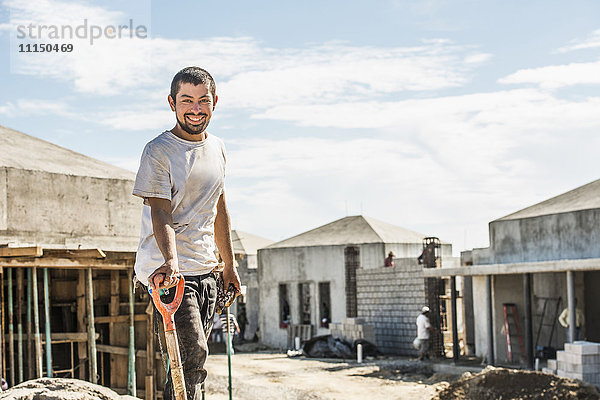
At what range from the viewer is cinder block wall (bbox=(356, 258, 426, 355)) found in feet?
81.2

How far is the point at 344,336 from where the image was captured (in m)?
25.9

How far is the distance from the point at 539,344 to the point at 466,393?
5.99 metres

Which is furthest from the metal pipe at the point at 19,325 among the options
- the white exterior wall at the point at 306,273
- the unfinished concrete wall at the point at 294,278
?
the unfinished concrete wall at the point at 294,278

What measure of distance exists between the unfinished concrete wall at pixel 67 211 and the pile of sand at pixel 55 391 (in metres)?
5.73

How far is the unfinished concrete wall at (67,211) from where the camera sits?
1061 centimetres

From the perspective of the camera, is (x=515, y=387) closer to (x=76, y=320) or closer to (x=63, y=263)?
(x=76, y=320)

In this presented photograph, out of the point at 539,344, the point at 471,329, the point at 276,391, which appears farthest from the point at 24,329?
the point at 471,329

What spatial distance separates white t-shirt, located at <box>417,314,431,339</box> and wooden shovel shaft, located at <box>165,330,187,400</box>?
19.8m

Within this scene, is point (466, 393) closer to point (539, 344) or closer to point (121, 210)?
point (539, 344)

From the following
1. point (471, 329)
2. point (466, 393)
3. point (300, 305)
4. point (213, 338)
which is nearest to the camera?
point (466, 393)

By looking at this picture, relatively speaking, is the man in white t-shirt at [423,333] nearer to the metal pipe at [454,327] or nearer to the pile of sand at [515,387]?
the metal pipe at [454,327]

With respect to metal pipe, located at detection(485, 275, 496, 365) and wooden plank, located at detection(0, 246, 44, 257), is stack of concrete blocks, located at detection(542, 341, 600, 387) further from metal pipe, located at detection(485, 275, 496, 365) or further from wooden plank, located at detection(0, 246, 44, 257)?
wooden plank, located at detection(0, 246, 44, 257)

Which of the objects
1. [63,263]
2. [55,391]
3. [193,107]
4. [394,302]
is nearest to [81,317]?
[63,263]

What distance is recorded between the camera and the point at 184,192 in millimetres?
3566
